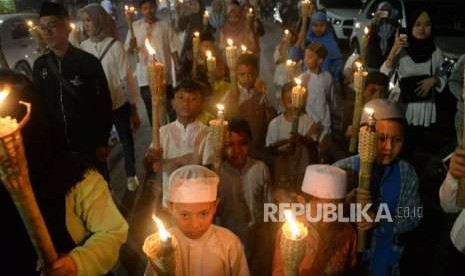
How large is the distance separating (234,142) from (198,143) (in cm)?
45

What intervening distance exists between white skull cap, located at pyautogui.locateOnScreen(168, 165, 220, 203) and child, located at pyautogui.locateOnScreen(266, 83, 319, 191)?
1590mm

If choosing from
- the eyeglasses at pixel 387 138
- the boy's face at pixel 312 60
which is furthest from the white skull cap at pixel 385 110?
the boy's face at pixel 312 60

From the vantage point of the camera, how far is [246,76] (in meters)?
5.34

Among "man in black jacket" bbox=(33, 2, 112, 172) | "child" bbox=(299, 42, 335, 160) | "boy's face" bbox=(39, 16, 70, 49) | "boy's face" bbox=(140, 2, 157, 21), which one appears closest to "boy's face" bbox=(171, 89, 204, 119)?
"man in black jacket" bbox=(33, 2, 112, 172)

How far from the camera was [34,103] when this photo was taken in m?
1.97

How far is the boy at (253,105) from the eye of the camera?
5223mm

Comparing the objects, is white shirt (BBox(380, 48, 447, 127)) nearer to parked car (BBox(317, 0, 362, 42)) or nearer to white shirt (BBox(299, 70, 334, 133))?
white shirt (BBox(299, 70, 334, 133))

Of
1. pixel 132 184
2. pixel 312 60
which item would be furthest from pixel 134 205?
pixel 312 60

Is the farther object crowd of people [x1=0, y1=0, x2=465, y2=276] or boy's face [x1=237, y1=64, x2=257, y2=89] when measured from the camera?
boy's face [x1=237, y1=64, x2=257, y2=89]

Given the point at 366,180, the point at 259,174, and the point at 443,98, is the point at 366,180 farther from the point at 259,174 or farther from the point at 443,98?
the point at 443,98

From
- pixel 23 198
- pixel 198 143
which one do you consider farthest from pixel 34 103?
pixel 198 143

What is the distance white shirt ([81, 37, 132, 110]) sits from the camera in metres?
5.41

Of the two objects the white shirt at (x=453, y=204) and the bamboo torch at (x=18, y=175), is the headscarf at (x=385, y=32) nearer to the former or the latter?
the white shirt at (x=453, y=204)

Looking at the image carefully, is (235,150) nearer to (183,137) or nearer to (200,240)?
(183,137)
